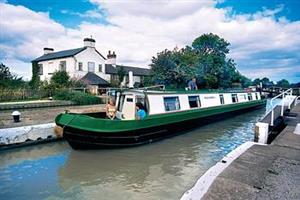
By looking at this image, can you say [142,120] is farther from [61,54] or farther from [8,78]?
[61,54]

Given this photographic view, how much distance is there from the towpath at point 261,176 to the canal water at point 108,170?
156cm

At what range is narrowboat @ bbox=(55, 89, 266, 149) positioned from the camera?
26.5 feet

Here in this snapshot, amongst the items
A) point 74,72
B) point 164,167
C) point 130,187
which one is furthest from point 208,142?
point 74,72

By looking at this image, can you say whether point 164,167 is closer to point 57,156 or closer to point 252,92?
point 57,156

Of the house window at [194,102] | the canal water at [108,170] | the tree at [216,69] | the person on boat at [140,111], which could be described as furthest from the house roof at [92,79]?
the canal water at [108,170]

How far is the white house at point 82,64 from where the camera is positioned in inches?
1154

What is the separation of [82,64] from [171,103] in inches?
845

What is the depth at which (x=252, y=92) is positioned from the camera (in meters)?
22.1

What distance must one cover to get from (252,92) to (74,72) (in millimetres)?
19379

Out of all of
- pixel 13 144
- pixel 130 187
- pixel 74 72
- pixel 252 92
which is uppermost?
pixel 74 72

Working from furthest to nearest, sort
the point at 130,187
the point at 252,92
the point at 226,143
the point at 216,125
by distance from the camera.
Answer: the point at 252,92 < the point at 216,125 < the point at 226,143 < the point at 130,187

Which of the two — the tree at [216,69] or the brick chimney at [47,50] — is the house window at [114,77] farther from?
the tree at [216,69]

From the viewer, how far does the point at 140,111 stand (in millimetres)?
9258

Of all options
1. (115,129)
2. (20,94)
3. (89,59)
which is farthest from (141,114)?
(89,59)
